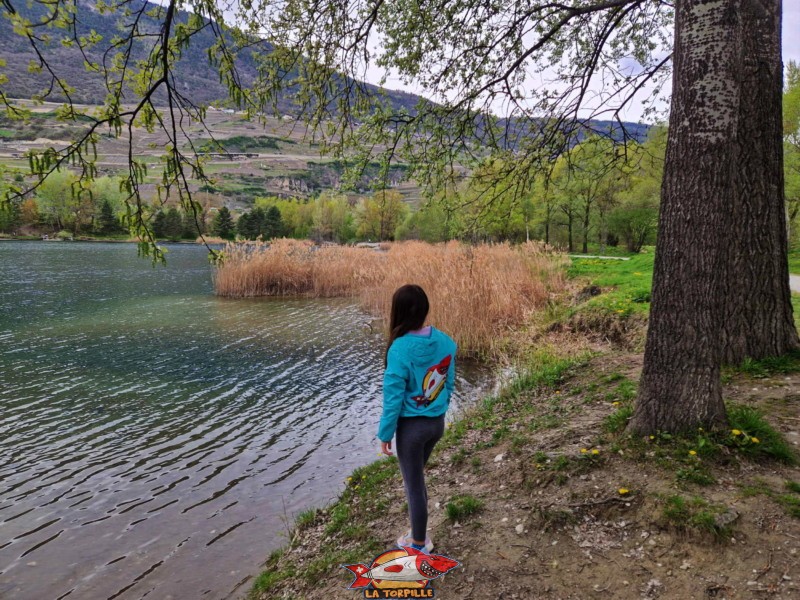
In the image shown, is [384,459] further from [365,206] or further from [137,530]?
[365,206]

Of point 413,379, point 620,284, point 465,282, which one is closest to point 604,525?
point 413,379

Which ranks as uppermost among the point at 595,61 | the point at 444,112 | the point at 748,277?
the point at 595,61

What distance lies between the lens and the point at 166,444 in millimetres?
7094

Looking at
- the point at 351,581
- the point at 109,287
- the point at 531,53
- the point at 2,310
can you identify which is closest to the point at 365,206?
the point at 109,287

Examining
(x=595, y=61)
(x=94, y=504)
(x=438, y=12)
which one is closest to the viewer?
(x=94, y=504)

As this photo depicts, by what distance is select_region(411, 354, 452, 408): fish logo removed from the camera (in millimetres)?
3178

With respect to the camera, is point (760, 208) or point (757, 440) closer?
point (757, 440)

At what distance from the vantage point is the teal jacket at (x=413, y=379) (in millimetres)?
3100

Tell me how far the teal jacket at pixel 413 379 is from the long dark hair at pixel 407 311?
0.21ft

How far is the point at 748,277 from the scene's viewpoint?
4.83 meters

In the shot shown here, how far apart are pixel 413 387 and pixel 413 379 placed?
0.19 ft

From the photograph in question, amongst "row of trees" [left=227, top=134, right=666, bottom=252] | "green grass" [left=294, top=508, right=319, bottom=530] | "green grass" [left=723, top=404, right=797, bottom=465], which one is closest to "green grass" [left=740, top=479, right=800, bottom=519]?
"green grass" [left=723, top=404, right=797, bottom=465]

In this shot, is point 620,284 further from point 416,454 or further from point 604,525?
point 416,454

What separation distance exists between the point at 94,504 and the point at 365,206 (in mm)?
67198
